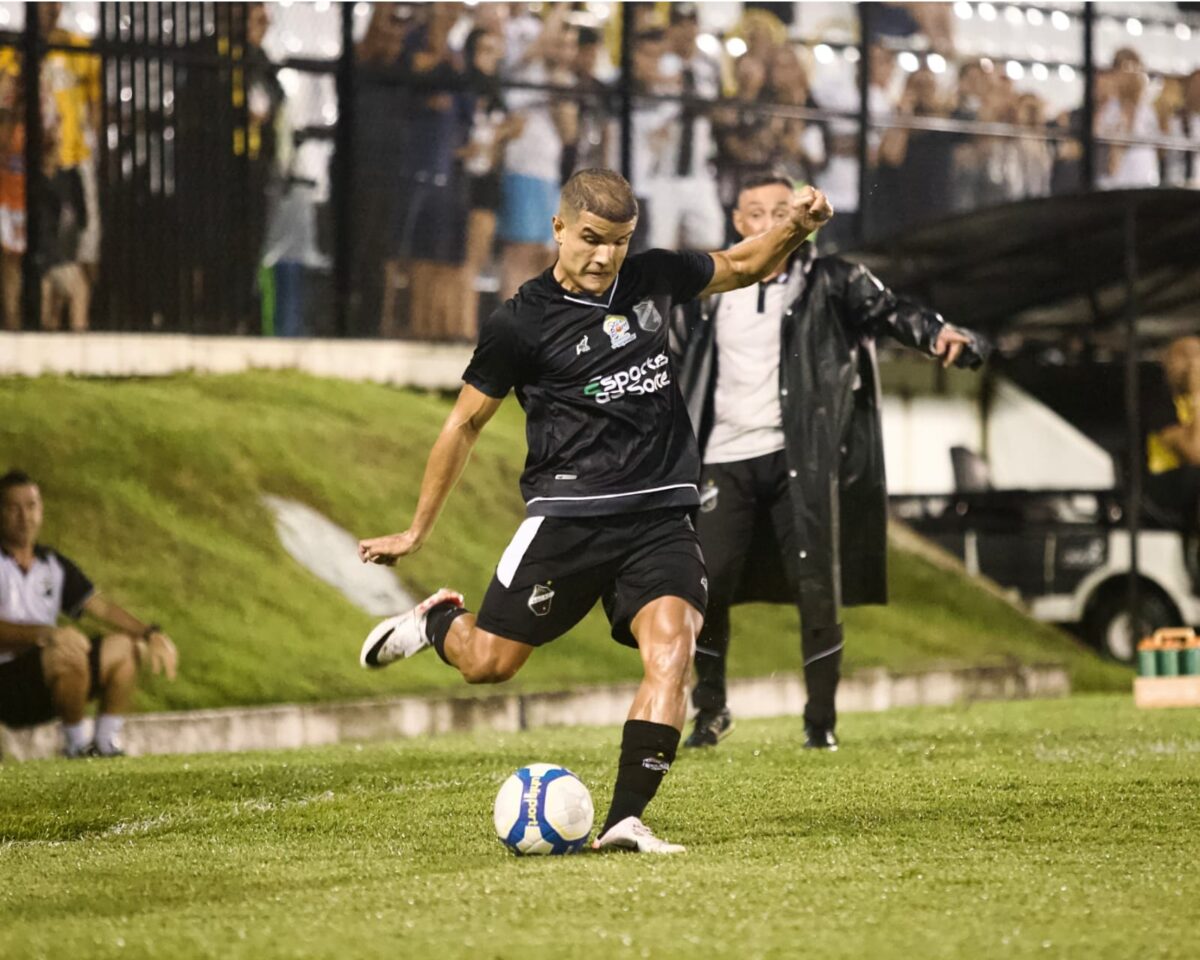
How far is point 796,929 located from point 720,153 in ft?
49.0

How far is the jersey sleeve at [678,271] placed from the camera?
276 inches

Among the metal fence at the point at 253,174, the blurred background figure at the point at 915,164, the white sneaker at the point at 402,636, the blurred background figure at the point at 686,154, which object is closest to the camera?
the white sneaker at the point at 402,636

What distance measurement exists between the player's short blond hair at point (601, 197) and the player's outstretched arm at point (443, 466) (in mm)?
675

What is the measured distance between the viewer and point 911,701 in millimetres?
14812

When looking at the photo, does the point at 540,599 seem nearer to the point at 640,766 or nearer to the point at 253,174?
the point at 640,766

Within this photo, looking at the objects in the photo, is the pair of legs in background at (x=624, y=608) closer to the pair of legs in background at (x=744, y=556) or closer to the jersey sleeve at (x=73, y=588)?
the pair of legs in background at (x=744, y=556)

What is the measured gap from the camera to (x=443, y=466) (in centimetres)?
696

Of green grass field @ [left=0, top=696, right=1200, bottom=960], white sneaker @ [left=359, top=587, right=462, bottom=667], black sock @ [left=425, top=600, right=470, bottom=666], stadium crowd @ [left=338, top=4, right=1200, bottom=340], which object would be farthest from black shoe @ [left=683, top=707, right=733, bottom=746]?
stadium crowd @ [left=338, top=4, right=1200, bottom=340]

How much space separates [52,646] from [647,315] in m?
5.69

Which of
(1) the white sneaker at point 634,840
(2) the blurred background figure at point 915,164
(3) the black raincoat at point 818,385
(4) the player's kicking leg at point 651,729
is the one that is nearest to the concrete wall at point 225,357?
(2) the blurred background figure at point 915,164

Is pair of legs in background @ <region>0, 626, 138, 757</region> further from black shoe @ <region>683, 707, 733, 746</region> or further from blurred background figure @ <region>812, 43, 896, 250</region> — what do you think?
blurred background figure @ <region>812, 43, 896, 250</region>

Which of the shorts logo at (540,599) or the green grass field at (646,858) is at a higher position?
the shorts logo at (540,599)

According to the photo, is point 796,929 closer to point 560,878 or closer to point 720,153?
point 560,878

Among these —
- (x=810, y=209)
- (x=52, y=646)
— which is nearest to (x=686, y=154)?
(x=52, y=646)
